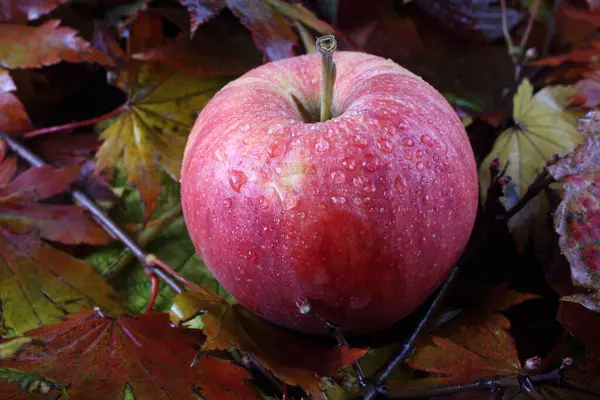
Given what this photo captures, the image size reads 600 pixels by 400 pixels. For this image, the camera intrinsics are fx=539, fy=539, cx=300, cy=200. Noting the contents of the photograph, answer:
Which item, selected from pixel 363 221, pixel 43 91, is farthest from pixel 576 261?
pixel 43 91

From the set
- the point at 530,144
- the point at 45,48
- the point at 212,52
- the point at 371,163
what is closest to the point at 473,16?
the point at 530,144

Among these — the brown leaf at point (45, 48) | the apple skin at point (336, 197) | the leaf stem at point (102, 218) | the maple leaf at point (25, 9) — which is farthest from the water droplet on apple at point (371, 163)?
the maple leaf at point (25, 9)

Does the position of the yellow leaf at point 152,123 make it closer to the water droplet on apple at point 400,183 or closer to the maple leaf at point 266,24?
the maple leaf at point 266,24

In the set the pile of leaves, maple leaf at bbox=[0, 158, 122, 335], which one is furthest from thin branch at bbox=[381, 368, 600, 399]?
maple leaf at bbox=[0, 158, 122, 335]

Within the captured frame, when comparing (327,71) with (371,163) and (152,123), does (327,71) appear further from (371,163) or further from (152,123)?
(152,123)

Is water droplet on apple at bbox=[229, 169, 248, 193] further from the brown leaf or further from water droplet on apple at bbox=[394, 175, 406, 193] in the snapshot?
the brown leaf

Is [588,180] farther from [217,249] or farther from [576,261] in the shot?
[217,249]

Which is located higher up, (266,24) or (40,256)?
(266,24)
